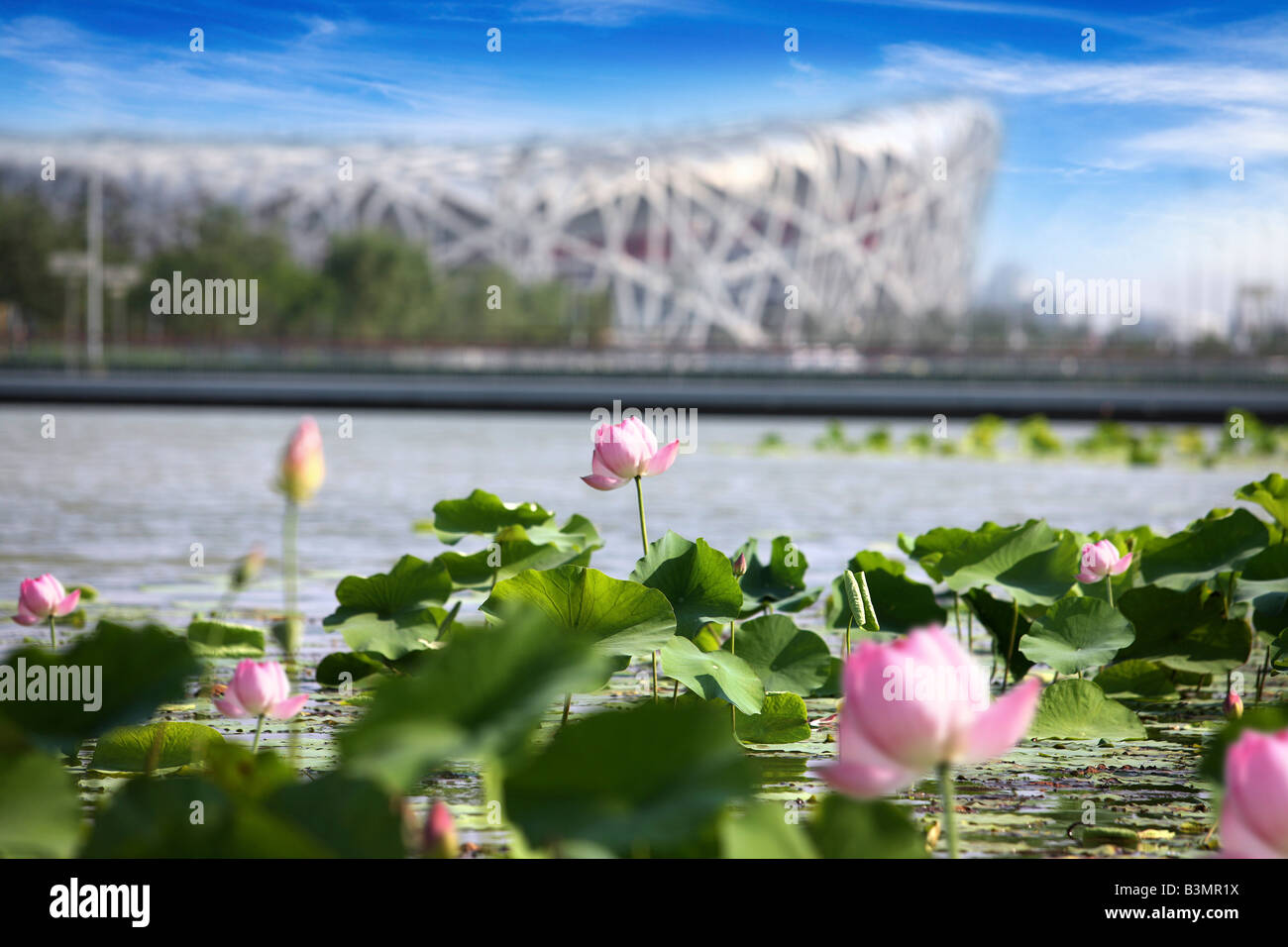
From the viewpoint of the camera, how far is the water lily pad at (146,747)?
2074 millimetres

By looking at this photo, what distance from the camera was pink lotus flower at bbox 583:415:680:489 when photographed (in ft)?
6.60

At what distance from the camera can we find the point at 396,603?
115 inches

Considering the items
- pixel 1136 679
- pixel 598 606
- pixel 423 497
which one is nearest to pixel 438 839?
pixel 598 606

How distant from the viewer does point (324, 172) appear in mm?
62812

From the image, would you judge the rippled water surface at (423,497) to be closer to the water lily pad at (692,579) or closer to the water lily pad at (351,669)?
the water lily pad at (351,669)

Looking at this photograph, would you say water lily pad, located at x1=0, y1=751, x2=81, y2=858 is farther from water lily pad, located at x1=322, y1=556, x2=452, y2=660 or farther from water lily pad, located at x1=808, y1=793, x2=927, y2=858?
water lily pad, located at x1=322, y1=556, x2=452, y2=660

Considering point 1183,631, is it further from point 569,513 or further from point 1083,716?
point 569,513

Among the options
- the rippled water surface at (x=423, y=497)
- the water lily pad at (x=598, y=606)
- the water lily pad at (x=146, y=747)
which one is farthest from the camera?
the rippled water surface at (x=423, y=497)

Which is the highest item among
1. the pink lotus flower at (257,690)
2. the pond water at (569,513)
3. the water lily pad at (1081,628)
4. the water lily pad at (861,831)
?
the water lily pad at (861,831)

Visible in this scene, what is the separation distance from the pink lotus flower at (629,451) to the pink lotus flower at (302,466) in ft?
2.33

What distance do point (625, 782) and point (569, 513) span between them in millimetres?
6334

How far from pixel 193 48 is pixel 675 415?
20189 millimetres

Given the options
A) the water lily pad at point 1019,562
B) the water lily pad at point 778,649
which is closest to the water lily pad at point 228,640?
the water lily pad at point 778,649
